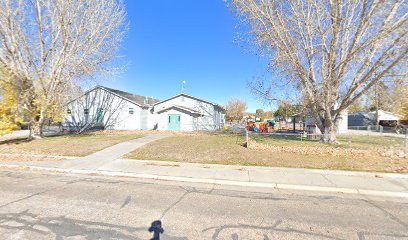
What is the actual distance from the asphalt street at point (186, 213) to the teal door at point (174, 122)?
60.0 feet

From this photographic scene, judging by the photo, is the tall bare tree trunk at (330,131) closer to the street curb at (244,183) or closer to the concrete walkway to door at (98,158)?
the street curb at (244,183)

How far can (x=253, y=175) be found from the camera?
657 cm

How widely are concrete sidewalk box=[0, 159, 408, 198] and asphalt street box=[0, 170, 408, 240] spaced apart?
450mm

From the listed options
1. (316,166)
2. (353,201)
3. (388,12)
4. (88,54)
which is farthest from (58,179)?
(388,12)

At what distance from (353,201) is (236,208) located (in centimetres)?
309

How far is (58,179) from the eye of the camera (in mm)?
6215

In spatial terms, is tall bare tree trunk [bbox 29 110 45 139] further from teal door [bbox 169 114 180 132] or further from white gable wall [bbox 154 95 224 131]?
teal door [bbox 169 114 180 132]

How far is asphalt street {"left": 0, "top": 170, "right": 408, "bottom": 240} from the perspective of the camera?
330cm

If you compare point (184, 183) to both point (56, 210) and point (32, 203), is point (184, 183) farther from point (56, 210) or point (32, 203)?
point (32, 203)

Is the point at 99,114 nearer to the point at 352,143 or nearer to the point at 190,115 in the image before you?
the point at 190,115

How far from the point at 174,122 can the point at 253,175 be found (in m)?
18.5

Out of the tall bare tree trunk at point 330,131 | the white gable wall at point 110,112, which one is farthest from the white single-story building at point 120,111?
the tall bare tree trunk at point 330,131

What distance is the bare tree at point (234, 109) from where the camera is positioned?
60.8m

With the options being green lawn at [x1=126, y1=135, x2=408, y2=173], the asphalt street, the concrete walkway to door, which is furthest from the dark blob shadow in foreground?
the concrete walkway to door
